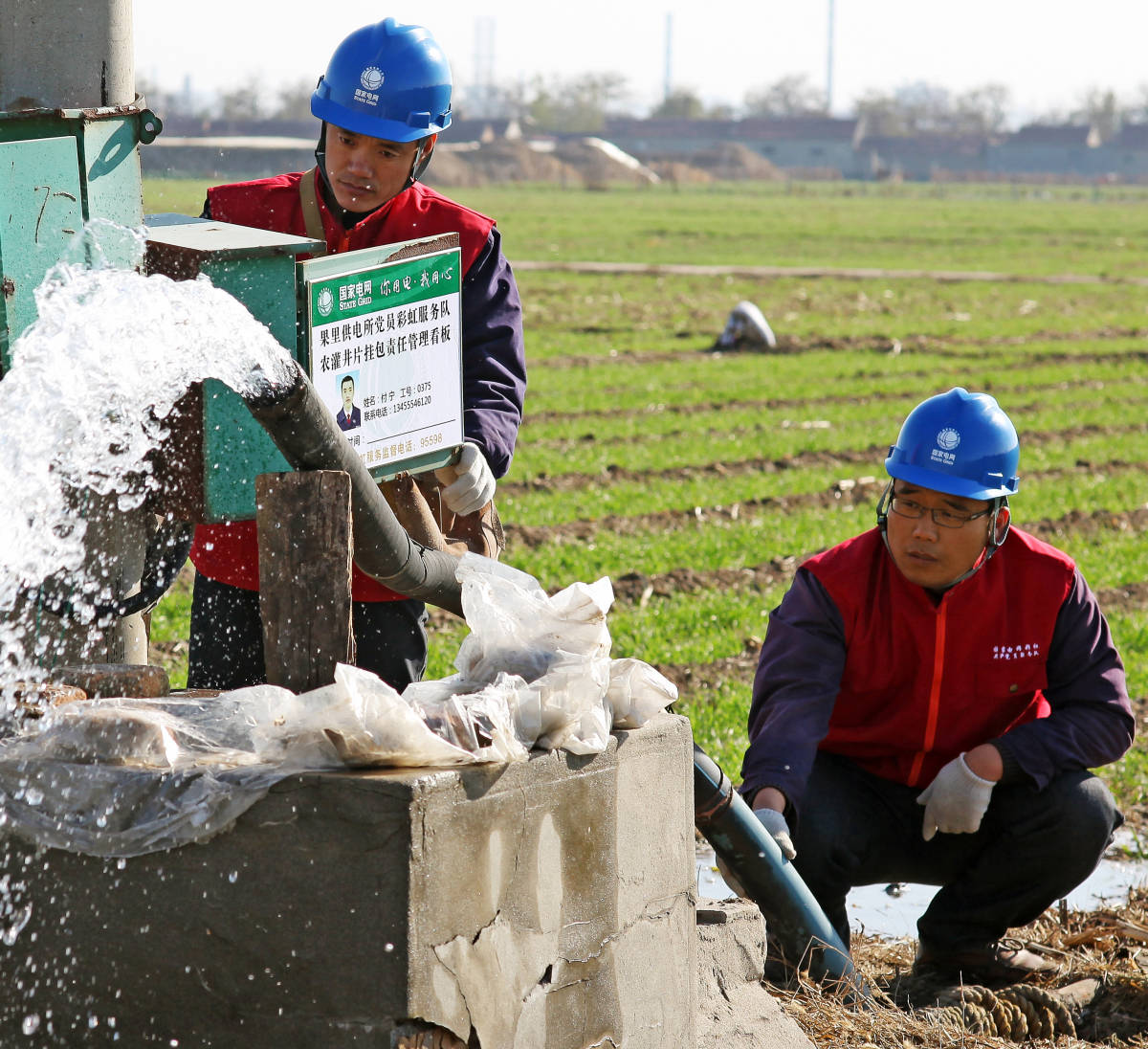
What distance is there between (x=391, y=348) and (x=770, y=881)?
1396 millimetres

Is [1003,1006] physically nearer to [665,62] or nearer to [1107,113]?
[1107,113]

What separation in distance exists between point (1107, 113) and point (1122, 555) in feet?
415

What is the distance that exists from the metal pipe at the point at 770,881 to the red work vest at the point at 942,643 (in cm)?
50

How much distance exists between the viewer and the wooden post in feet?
7.95

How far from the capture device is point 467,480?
121 inches

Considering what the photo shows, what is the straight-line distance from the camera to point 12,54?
2820mm

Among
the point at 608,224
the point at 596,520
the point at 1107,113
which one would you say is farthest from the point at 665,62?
the point at 596,520

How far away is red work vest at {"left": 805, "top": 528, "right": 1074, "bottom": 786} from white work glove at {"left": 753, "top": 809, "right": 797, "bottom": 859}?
436 millimetres

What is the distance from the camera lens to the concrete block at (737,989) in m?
3.05

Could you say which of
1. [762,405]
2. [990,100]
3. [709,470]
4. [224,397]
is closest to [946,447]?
[224,397]

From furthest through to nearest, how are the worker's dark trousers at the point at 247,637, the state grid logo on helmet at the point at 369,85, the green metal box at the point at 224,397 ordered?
1. the worker's dark trousers at the point at 247,637
2. the state grid logo on helmet at the point at 369,85
3. the green metal box at the point at 224,397

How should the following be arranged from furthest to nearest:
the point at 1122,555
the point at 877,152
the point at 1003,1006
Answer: the point at 877,152 → the point at 1122,555 → the point at 1003,1006

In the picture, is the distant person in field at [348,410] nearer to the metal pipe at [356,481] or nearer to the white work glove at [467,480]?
the metal pipe at [356,481]

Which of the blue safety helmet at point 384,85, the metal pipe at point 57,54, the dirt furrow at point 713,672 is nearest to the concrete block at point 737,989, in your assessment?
the blue safety helmet at point 384,85
